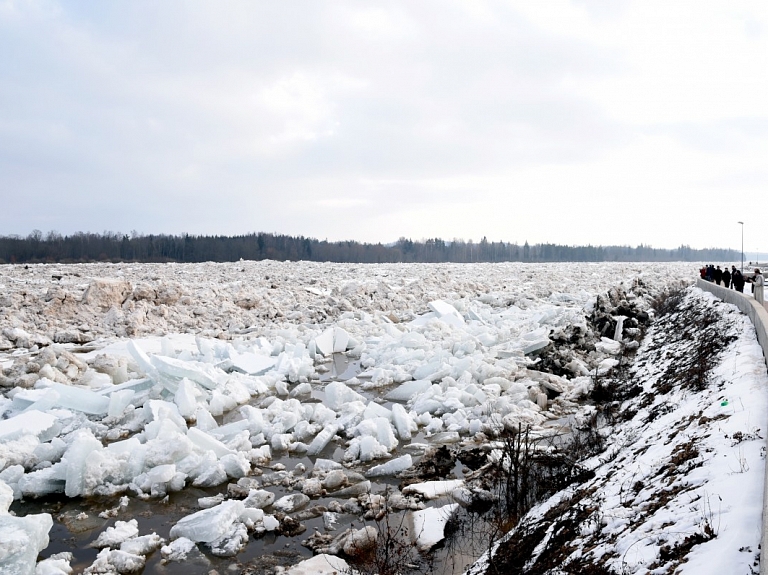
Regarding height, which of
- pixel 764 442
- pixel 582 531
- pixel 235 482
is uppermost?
pixel 764 442

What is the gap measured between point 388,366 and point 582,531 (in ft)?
23.1

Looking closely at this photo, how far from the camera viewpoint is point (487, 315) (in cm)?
1659

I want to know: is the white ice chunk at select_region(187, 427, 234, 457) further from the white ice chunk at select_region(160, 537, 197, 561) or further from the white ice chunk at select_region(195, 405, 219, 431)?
the white ice chunk at select_region(160, 537, 197, 561)

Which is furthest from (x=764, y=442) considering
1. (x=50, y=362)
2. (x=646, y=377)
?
(x=50, y=362)

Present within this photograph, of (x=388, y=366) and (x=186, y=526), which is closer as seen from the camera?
(x=186, y=526)

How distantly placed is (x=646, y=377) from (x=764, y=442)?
571 cm

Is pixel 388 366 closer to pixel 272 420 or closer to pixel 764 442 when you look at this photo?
pixel 272 420

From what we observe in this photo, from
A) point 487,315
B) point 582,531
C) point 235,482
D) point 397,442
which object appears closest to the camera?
point 582,531

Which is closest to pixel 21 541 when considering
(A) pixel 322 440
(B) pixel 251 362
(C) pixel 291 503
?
(C) pixel 291 503

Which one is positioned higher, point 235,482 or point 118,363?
point 118,363

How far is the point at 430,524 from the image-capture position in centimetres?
447

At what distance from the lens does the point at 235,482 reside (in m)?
5.54

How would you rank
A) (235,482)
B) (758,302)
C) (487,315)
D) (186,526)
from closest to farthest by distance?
(186,526) < (235,482) < (758,302) < (487,315)

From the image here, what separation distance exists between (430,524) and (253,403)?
4637 millimetres
